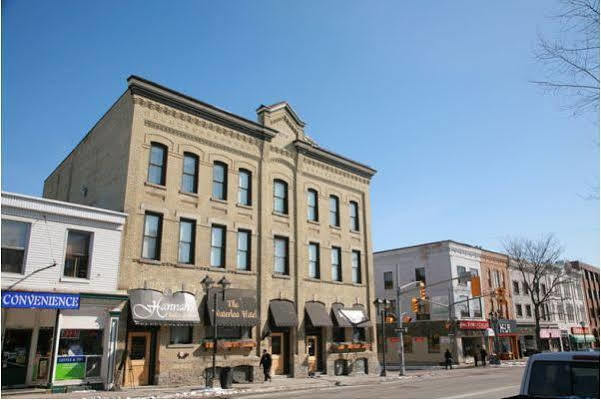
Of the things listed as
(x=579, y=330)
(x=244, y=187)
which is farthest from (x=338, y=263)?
(x=579, y=330)

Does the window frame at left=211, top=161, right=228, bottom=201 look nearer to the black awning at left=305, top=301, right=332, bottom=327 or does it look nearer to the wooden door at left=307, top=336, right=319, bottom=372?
the black awning at left=305, top=301, right=332, bottom=327

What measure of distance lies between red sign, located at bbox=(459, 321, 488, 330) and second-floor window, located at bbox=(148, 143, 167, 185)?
34268mm

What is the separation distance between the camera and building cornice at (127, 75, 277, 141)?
23.8 meters

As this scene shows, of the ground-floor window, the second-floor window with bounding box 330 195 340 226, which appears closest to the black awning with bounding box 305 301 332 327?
the second-floor window with bounding box 330 195 340 226

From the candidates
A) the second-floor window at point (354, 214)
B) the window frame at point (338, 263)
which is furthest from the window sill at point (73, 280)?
the second-floor window at point (354, 214)

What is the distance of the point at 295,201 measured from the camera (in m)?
30.3

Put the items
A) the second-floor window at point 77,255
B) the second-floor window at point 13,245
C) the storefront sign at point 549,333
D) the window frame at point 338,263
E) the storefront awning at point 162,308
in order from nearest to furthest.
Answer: the second-floor window at point 13,245 → the second-floor window at point 77,255 → the storefront awning at point 162,308 → the window frame at point 338,263 → the storefront sign at point 549,333

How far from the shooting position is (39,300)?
18.4 meters

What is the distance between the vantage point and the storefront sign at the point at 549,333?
200 ft

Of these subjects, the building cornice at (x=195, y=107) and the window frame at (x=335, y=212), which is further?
the window frame at (x=335, y=212)

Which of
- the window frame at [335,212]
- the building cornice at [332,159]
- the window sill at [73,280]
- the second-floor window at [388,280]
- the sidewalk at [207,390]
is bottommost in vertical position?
the sidewalk at [207,390]

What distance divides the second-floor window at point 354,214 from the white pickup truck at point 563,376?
26.9 meters

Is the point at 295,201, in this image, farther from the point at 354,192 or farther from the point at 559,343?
the point at 559,343

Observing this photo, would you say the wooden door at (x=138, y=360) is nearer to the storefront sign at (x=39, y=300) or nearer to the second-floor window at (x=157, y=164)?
the storefront sign at (x=39, y=300)
